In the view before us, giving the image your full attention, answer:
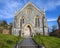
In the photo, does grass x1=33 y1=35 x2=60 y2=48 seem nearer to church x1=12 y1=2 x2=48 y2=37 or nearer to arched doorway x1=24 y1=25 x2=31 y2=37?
church x1=12 y1=2 x2=48 y2=37

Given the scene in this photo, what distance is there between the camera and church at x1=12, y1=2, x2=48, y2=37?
5159 centimetres

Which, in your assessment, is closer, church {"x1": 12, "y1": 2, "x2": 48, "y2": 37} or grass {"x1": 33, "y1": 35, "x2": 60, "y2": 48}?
grass {"x1": 33, "y1": 35, "x2": 60, "y2": 48}

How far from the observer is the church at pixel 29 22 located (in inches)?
2031

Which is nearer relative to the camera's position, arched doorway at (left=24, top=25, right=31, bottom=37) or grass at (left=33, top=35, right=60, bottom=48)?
grass at (left=33, top=35, right=60, bottom=48)

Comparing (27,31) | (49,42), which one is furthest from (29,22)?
(49,42)

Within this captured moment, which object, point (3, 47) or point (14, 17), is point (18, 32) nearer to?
point (14, 17)

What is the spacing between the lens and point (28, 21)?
172 feet

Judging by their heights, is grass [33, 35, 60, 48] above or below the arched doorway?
below

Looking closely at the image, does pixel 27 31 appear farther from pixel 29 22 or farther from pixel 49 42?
pixel 49 42

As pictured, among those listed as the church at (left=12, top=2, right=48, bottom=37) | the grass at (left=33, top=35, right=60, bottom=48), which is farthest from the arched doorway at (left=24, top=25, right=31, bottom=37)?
the grass at (left=33, top=35, right=60, bottom=48)

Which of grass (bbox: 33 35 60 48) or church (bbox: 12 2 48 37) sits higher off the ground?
church (bbox: 12 2 48 37)

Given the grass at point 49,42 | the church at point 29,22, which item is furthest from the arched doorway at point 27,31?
the grass at point 49,42

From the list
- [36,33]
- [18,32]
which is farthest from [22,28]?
[36,33]

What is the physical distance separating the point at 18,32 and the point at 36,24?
6704mm
